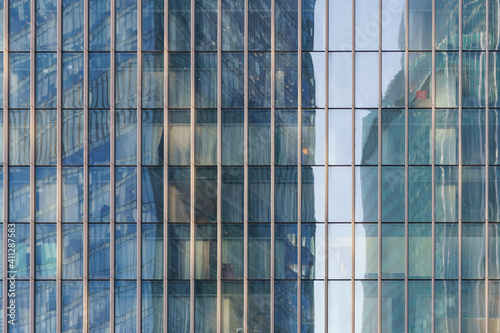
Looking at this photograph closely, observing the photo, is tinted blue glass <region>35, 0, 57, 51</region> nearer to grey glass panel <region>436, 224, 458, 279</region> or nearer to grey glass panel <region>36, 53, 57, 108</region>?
grey glass panel <region>36, 53, 57, 108</region>

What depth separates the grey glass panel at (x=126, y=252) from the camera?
17.2 m

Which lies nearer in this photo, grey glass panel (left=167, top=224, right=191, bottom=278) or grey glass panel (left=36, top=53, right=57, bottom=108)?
grey glass panel (left=167, top=224, right=191, bottom=278)

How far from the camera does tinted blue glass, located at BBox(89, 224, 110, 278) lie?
1723 centimetres

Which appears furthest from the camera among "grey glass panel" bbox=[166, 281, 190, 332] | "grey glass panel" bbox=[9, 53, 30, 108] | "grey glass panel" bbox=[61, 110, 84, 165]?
"grey glass panel" bbox=[9, 53, 30, 108]

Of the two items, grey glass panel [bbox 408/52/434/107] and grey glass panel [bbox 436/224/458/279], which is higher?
grey glass panel [bbox 408/52/434/107]

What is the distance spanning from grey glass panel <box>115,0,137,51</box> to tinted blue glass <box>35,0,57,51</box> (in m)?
2.81

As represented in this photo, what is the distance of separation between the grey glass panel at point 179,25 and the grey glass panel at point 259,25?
2720mm

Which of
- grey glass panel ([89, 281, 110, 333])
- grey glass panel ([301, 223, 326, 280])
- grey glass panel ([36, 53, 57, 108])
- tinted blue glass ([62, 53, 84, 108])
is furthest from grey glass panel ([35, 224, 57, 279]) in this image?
grey glass panel ([301, 223, 326, 280])

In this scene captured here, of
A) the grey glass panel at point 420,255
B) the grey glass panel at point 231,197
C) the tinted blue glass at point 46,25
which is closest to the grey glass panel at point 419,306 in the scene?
the grey glass panel at point 420,255

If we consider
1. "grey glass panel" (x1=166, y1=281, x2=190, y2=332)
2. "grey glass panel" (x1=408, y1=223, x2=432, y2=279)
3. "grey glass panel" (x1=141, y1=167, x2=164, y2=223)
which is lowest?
"grey glass panel" (x1=166, y1=281, x2=190, y2=332)

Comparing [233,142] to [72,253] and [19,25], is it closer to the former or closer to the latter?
[72,253]

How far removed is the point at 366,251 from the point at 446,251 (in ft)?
11.5

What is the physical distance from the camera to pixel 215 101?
1742cm

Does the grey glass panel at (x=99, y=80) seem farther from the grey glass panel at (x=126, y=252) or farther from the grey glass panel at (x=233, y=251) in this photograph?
the grey glass panel at (x=233, y=251)
